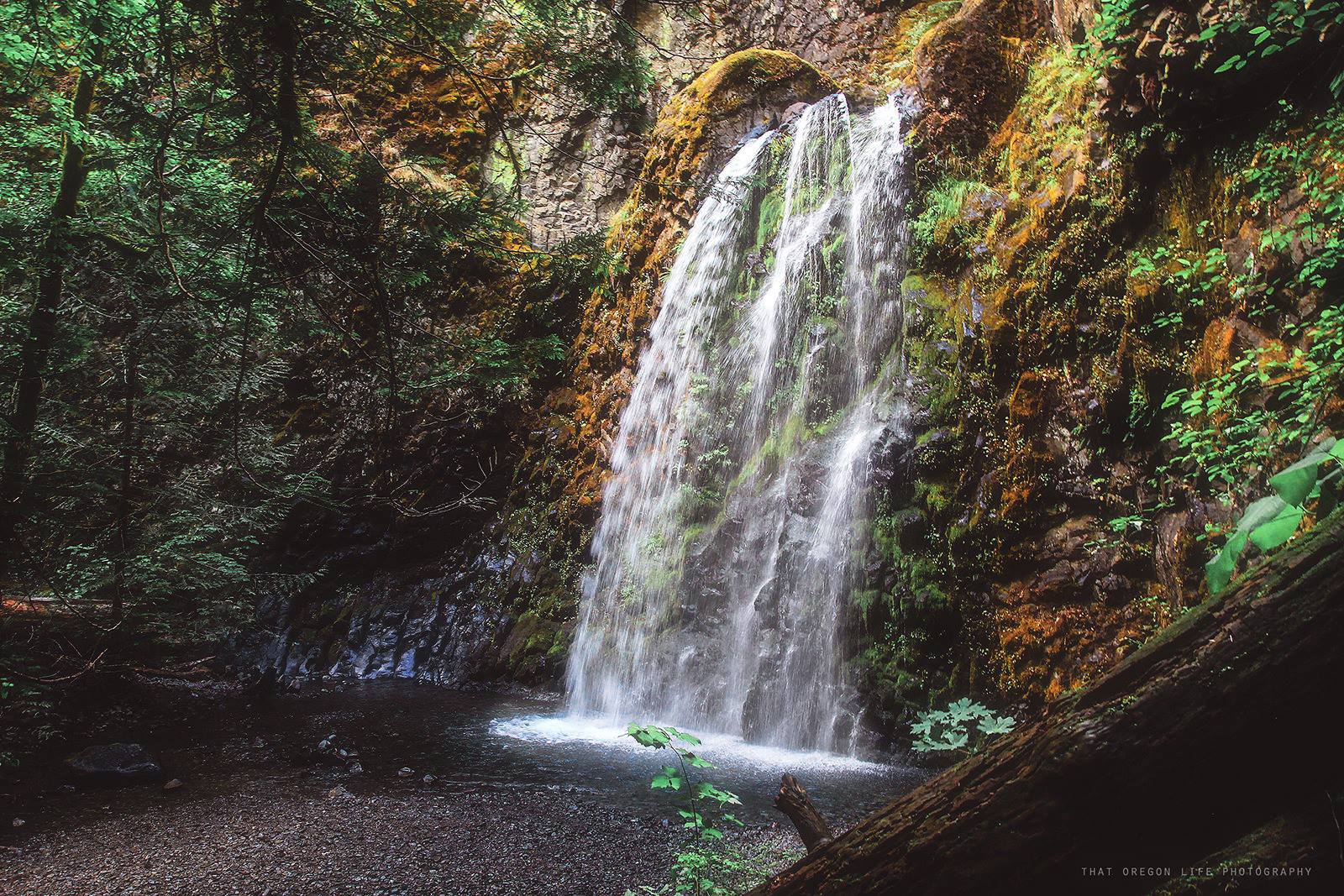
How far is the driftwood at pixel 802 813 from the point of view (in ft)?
6.45

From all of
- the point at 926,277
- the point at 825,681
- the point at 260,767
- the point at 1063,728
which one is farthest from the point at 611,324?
the point at 1063,728

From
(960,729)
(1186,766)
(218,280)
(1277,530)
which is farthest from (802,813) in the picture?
(218,280)

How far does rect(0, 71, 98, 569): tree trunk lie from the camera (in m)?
4.20

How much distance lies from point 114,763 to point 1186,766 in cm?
645

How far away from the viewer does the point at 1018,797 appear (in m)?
1.29

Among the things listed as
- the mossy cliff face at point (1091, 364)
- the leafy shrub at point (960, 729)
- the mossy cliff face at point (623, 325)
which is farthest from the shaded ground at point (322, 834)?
the mossy cliff face at point (623, 325)

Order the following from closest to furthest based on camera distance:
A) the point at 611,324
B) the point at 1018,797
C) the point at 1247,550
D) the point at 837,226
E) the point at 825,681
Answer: the point at 1018,797
the point at 1247,550
the point at 825,681
the point at 837,226
the point at 611,324

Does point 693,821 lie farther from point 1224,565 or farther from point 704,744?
point 704,744

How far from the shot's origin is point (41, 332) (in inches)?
182

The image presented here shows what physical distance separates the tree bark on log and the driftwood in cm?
63

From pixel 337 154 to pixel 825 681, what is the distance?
537cm

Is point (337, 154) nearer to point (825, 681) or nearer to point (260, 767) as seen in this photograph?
point (260, 767)

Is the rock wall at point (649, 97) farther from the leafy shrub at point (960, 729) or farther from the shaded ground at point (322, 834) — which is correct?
the leafy shrub at point (960, 729)

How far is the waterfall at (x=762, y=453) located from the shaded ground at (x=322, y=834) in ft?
7.56
